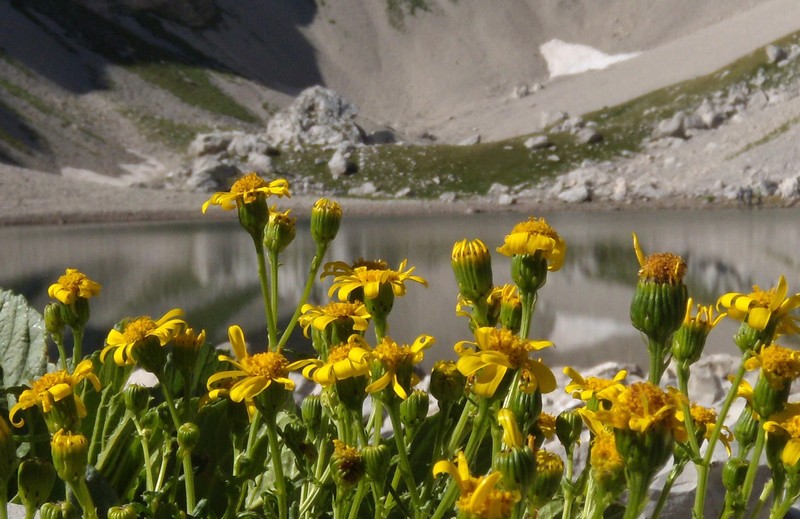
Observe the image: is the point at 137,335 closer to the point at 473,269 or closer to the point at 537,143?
the point at 473,269

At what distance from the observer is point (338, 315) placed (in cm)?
201

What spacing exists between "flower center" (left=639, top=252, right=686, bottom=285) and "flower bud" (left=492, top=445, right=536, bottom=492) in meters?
0.64

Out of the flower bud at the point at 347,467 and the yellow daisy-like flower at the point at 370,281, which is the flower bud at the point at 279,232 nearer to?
the yellow daisy-like flower at the point at 370,281

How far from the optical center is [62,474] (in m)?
1.62

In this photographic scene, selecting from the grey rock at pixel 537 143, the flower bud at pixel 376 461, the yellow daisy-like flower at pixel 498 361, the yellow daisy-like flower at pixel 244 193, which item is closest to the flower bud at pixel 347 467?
the flower bud at pixel 376 461

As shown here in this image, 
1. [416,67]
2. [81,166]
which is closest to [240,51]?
[416,67]

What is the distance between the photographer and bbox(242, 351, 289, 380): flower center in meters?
1.76

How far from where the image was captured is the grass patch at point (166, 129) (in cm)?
9401

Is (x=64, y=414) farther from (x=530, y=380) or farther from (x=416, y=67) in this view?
(x=416, y=67)

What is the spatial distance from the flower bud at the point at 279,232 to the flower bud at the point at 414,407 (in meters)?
0.67

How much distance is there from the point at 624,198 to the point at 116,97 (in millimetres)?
67179

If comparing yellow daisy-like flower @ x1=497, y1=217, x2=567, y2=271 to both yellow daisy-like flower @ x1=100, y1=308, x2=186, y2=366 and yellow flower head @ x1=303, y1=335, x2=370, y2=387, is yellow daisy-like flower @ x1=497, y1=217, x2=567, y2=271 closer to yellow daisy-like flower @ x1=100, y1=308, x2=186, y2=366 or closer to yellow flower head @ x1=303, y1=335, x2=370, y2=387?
yellow flower head @ x1=303, y1=335, x2=370, y2=387

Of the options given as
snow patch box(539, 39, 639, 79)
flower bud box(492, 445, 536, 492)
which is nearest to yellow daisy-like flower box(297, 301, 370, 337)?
flower bud box(492, 445, 536, 492)

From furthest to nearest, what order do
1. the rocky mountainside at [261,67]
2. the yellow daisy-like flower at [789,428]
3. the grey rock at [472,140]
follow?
the grey rock at [472,140] < the rocky mountainside at [261,67] < the yellow daisy-like flower at [789,428]
